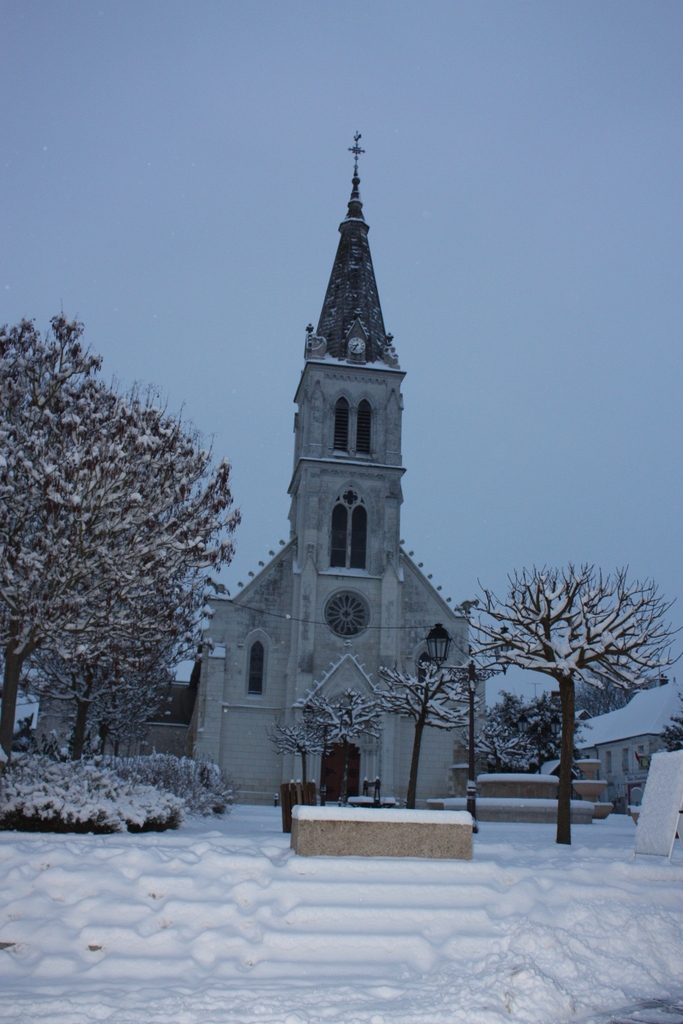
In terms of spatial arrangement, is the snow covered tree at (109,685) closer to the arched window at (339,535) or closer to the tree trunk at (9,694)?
the tree trunk at (9,694)

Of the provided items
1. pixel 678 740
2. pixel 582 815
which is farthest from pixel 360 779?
pixel 582 815

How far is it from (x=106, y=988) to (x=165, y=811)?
748 centimetres

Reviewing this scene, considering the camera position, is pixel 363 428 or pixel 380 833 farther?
pixel 363 428

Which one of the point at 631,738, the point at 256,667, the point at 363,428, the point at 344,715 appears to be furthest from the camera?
the point at 631,738

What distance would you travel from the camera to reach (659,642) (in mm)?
16297

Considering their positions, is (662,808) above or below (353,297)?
below

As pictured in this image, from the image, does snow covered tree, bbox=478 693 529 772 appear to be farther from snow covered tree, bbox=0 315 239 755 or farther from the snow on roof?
snow covered tree, bbox=0 315 239 755

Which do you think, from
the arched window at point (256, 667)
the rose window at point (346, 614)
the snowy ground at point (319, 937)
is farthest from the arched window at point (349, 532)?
the snowy ground at point (319, 937)

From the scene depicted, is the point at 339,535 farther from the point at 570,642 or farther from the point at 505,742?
the point at 570,642

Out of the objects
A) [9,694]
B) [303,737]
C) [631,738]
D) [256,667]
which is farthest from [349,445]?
[9,694]

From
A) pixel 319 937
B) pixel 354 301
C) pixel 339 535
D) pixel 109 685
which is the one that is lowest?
pixel 319 937

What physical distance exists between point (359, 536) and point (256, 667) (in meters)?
8.06

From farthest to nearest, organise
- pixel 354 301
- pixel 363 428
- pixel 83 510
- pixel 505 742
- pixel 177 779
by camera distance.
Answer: pixel 354 301, pixel 363 428, pixel 505 742, pixel 177 779, pixel 83 510

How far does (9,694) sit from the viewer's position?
14.4 meters
